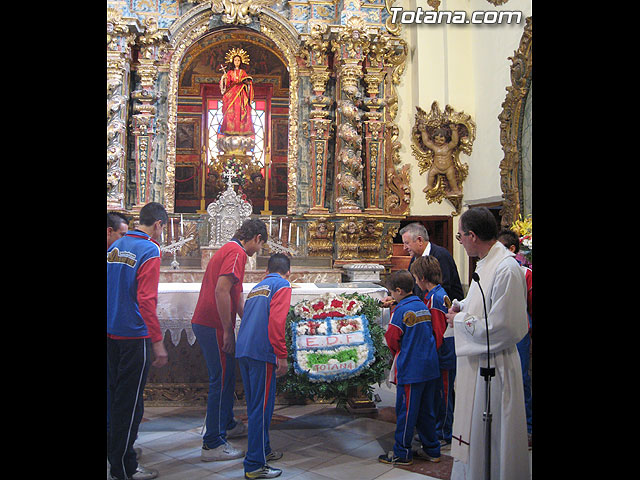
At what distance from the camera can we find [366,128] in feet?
28.0

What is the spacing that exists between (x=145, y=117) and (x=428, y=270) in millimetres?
5967

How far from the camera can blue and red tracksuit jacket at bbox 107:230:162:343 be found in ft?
10.5

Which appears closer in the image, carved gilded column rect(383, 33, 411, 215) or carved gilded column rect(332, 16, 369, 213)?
carved gilded column rect(332, 16, 369, 213)

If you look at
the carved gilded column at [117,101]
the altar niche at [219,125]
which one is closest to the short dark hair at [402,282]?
the carved gilded column at [117,101]

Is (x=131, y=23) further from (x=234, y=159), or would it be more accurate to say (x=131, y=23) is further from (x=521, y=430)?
(x=521, y=430)

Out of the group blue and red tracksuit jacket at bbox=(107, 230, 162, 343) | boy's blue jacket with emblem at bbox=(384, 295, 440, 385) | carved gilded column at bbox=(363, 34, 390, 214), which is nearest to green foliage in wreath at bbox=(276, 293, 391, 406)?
boy's blue jacket with emblem at bbox=(384, 295, 440, 385)

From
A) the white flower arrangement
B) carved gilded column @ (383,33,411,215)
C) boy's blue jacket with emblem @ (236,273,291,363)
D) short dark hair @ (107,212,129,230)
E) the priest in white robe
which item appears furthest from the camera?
carved gilded column @ (383,33,411,215)

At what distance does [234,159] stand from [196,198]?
3.44 feet

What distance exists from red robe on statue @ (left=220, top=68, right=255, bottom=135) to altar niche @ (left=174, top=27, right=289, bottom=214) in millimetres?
205

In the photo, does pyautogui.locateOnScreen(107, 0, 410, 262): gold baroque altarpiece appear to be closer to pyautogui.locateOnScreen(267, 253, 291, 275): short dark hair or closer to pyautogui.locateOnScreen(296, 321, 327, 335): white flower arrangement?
pyautogui.locateOnScreen(296, 321, 327, 335): white flower arrangement

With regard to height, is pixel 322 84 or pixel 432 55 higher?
pixel 432 55

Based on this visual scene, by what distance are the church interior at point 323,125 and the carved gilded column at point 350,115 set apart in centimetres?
2

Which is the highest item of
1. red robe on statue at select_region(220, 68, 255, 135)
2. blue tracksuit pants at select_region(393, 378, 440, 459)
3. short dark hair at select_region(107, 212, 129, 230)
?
red robe on statue at select_region(220, 68, 255, 135)
